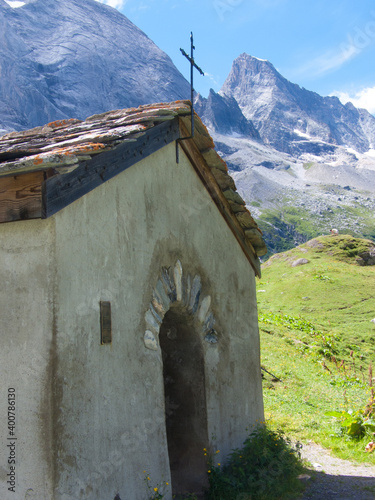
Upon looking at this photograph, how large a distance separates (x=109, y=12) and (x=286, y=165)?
8072 centimetres

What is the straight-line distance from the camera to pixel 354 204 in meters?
148

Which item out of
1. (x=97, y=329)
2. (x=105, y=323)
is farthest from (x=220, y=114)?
(x=97, y=329)

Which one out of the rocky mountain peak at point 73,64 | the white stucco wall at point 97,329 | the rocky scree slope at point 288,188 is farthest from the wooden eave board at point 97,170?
the rocky mountain peak at point 73,64

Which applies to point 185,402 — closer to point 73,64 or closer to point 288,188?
point 73,64

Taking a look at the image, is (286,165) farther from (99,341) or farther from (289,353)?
(99,341)

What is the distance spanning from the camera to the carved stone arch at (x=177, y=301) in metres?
5.29

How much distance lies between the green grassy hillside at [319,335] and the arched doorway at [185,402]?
2.96 m

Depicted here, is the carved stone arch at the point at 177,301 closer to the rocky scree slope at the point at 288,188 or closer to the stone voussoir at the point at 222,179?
the stone voussoir at the point at 222,179

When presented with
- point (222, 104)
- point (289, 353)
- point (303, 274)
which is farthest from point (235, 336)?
point (222, 104)

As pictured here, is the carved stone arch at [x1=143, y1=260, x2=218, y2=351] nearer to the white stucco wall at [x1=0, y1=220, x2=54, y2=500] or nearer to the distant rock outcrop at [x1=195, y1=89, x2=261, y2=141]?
the white stucco wall at [x1=0, y1=220, x2=54, y2=500]

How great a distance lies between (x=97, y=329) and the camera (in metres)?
4.48

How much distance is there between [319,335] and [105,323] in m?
15.5

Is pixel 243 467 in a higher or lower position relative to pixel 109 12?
lower

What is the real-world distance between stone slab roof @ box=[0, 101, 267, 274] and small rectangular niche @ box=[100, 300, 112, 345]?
104 centimetres
